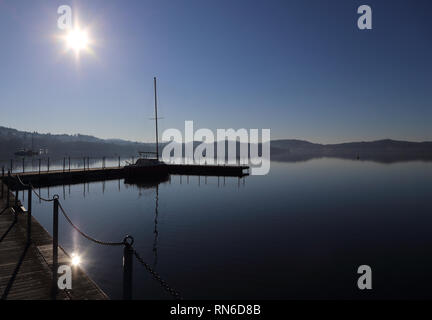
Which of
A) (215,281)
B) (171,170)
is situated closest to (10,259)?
(215,281)

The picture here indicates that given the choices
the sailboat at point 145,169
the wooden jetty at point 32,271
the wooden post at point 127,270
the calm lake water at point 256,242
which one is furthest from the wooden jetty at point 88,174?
the wooden post at point 127,270

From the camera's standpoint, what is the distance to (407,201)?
31.6m

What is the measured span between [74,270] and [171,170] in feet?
165

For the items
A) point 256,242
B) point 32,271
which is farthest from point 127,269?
point 256,242

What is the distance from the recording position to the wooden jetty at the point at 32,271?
6.28 metres

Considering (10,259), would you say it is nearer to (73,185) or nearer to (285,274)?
(285,274)

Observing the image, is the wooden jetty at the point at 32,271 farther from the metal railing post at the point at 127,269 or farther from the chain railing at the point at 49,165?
the chain railing at the point at 49,165

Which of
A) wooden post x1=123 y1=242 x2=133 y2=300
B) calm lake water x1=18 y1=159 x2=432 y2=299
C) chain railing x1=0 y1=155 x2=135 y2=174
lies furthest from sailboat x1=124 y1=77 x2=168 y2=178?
wooden post x1=123 y1=242 x2=133 y2=300

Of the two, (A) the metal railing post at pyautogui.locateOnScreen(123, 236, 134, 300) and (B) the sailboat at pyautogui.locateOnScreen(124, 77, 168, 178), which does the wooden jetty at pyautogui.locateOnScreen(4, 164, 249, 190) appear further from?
(A) the metal railing post at pyautogui.locateOnScreen(123, 236, 134, 300)

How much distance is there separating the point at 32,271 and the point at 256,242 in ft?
37.9

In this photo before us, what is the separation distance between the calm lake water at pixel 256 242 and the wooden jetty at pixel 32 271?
2.66m

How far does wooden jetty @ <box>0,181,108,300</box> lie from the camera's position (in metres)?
6.28

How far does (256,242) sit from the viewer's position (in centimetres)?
1598

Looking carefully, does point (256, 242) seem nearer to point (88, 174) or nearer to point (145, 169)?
point (88, 174)
